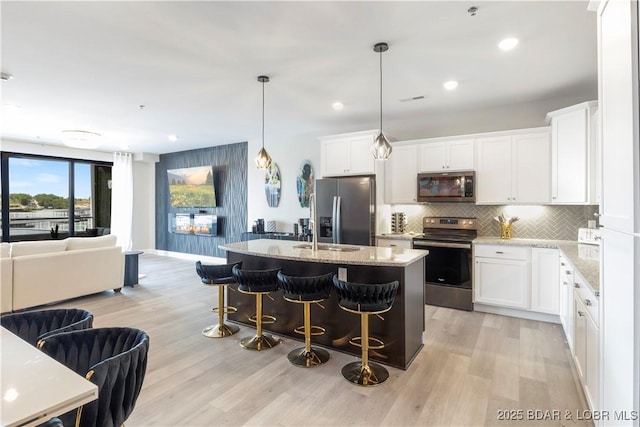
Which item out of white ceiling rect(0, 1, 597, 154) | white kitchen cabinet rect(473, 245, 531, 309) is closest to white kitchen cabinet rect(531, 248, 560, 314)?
white kitchen cabinet rect(473, 245, 531, 309)

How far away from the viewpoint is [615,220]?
1.50 m

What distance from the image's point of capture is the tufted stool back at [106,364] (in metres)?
1.21

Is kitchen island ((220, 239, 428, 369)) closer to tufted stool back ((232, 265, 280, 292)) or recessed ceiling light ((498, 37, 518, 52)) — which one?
tufted stool back ((232, 265, 280, 292))

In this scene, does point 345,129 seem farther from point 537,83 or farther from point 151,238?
point 151,238

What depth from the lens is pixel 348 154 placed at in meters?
5.29

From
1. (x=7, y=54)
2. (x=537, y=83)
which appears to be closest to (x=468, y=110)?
(x=537, y=83)

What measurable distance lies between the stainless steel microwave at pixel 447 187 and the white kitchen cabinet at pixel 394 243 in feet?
2.24

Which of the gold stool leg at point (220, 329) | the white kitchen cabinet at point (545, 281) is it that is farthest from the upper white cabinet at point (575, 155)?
the gold stool leg at point (220, 329)

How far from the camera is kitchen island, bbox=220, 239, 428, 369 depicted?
2879mm

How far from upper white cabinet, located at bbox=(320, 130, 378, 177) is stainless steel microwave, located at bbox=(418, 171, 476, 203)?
805 millimetres

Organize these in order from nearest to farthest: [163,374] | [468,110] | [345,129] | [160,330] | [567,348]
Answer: [163,374]
[567,348]
[160,330]
[468,110]
[345,129]

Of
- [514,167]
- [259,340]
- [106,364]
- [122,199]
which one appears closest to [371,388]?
[259,340]

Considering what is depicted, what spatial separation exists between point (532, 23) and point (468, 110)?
236 cm

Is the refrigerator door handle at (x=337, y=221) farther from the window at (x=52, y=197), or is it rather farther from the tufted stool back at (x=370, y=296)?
the window at (x=52, y=197)
